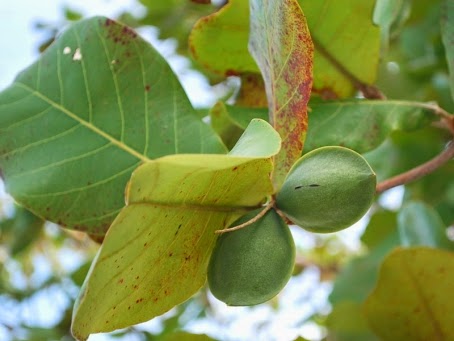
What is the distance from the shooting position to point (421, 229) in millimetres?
1180

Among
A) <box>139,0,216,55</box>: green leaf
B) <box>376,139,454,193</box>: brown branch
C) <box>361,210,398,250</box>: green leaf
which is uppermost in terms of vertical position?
<box>376,139,454,193</box>: brown branch

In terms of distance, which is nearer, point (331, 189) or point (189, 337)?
point (331, 189)

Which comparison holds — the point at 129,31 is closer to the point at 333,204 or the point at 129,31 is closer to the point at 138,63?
the point at 138,63

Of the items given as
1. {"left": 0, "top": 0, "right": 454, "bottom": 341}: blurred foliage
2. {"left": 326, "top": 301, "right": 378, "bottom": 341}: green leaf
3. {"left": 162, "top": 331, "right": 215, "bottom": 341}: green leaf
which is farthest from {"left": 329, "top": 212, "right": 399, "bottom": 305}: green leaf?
{"left": 162, "top": 331, "right": 215, "bottom": 341}: green leaf

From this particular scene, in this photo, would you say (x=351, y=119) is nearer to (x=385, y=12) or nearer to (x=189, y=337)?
(x=385, y=12)

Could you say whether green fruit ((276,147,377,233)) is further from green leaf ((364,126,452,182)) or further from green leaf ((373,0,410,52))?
green leaf ((364,126,452,182))

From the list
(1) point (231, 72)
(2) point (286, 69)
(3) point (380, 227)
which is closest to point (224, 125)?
(1) point (231, 72)

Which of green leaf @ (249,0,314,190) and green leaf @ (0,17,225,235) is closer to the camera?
green leaf @ (249,0,314,190)

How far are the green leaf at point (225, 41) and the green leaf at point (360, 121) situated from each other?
4.9 inches

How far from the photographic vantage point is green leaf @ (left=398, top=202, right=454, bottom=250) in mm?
1165

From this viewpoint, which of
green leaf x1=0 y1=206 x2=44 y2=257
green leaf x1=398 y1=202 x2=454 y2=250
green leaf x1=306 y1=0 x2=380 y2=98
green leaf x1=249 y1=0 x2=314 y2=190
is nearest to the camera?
green leaf x1=249 y1=0 x2=314 y2=190

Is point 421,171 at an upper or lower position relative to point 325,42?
lower

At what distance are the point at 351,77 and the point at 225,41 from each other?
193mm

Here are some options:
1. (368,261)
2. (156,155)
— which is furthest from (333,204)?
(368,261)
